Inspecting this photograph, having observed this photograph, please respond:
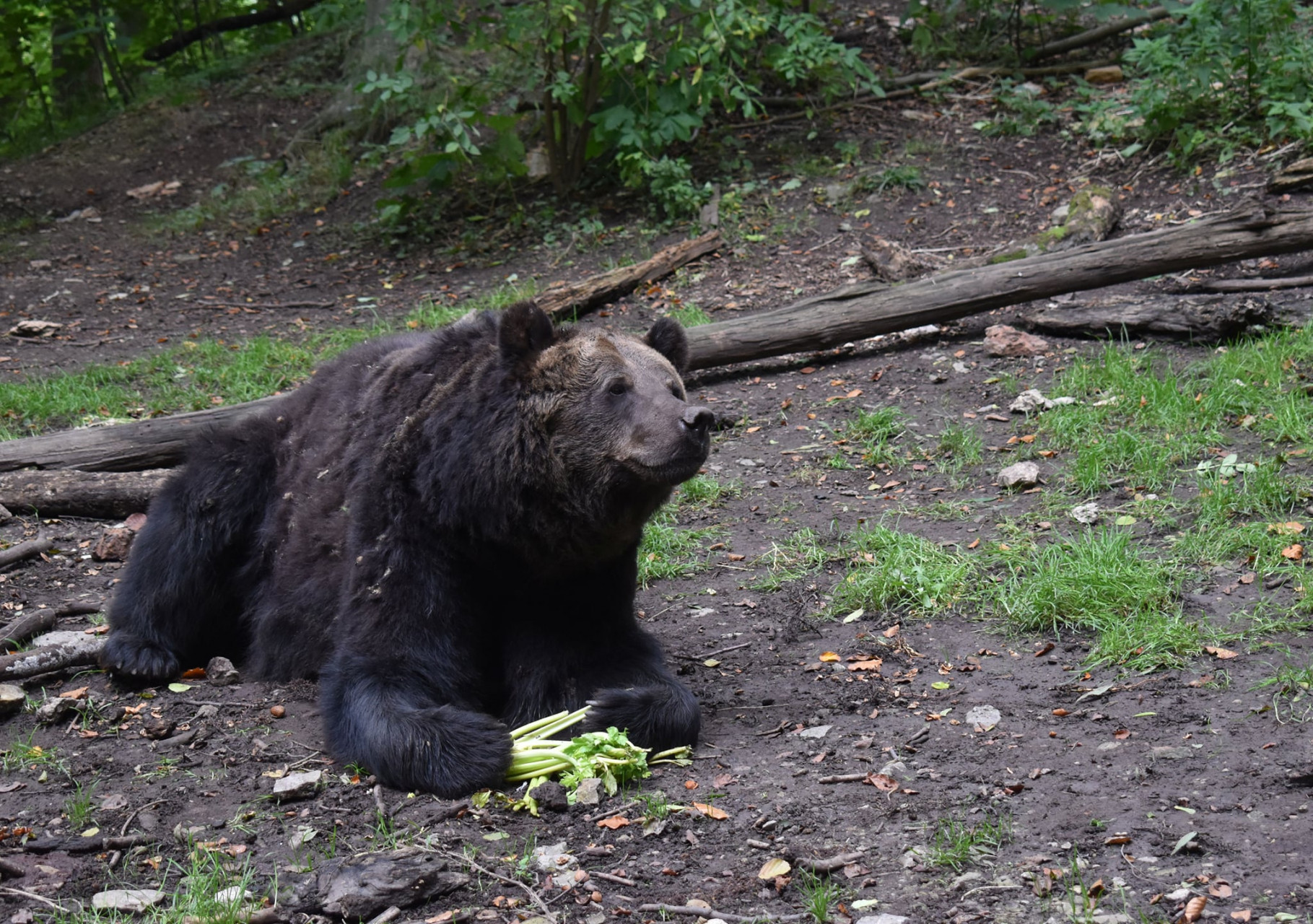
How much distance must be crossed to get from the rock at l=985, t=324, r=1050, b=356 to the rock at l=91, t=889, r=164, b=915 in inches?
239

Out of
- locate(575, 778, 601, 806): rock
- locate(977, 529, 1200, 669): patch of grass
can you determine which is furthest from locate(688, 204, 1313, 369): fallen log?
locate(575, 778, 601, 806): rock

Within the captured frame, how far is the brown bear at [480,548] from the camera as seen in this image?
3982mm

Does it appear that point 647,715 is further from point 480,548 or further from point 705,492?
point 705,492

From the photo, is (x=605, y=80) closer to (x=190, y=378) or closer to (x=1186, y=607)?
(x=190, y=378)

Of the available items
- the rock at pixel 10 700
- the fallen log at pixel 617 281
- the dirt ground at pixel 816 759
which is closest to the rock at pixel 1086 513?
the dirt ground at pixel 816 759

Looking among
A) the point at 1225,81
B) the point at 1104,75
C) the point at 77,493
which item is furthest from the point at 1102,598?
the point at 1104,75

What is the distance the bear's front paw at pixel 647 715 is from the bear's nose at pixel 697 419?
3.10 ft

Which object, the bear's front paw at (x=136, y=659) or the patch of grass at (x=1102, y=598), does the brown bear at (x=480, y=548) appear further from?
the patch of grass at (x=1102, y=598)

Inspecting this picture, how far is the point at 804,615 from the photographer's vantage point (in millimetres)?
5293

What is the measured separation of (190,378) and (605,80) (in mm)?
4721

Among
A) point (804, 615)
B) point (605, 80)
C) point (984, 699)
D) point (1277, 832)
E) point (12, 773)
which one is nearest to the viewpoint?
point (1277, 832)

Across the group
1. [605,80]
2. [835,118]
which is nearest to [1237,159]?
[835,118]

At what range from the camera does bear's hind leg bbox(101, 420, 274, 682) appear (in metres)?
4.99

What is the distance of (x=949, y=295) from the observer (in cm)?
789
